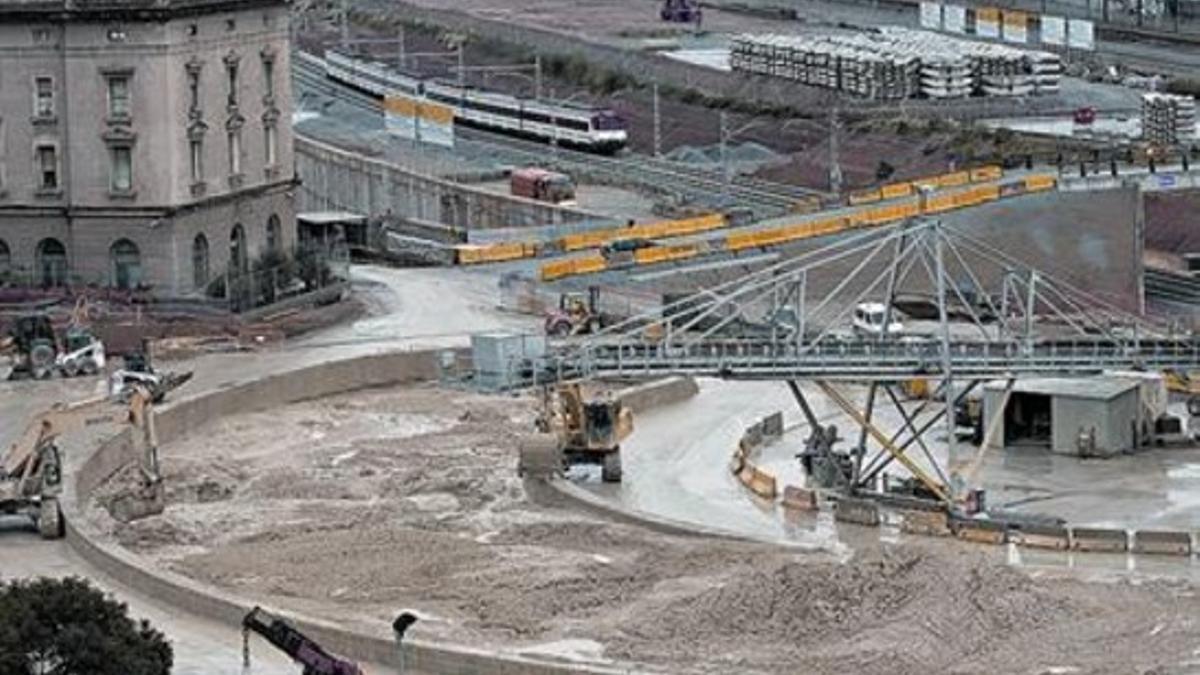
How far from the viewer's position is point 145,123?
8619cm

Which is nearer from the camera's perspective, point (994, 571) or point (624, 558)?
point (994, 571)

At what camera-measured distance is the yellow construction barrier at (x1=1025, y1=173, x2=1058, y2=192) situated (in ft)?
284

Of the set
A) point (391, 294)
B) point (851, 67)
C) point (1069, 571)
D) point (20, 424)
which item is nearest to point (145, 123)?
point (391, 294)

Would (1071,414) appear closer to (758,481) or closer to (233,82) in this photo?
(758,481)

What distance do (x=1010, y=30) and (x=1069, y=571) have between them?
280ft

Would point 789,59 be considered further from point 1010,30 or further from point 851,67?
point 1010,30

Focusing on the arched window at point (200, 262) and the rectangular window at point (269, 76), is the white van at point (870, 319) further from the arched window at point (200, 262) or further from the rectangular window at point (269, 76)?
the rectangular window at point (269, 76)

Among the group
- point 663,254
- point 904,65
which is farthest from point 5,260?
point 904,65

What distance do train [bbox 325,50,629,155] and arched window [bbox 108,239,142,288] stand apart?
3384 cm

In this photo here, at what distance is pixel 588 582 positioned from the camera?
189ft

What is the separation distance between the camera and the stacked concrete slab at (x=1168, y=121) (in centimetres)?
10288

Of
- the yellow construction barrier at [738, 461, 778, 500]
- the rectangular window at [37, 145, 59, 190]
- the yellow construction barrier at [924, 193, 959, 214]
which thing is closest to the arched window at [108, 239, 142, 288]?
the rectangular window at [37, 145, 59, 190]

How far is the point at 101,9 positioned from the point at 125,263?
5789 mm

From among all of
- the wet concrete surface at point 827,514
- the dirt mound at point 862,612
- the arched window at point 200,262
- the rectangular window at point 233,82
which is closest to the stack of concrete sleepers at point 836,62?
the rectangular window at point 233,82
